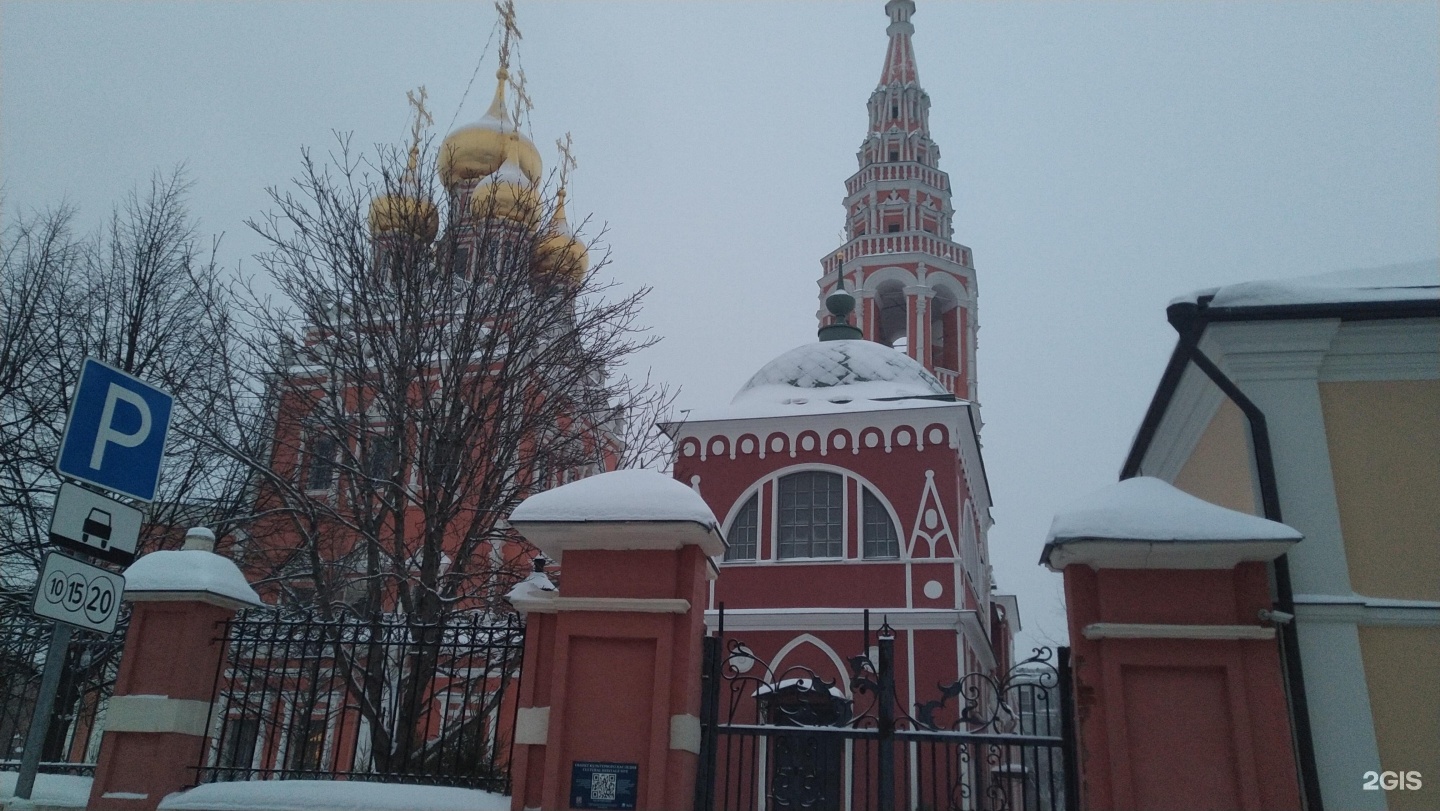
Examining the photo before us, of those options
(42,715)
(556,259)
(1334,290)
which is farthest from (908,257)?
(42,715)

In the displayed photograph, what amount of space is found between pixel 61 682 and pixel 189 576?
6.28 m

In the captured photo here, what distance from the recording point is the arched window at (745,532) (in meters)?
18.6

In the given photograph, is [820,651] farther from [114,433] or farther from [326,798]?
[114,433]

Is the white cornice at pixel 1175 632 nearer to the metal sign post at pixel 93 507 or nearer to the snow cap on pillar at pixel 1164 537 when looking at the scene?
the snow cap on pillar at pixel 1164 537

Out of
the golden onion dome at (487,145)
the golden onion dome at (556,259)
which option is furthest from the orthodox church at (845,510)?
the golden onion dome at (487,145)

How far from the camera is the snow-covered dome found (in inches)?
793

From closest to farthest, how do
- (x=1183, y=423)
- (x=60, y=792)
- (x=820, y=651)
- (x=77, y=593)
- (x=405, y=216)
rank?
1. (x=77, y=593)
2. (x=60, y=792)
3. (x=1183, y=423)
4. (x=405, y=216)
5. (x=820, y=651)

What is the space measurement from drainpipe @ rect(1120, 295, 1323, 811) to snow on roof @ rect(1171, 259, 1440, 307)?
6.3 inches

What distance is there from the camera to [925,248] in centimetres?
3067

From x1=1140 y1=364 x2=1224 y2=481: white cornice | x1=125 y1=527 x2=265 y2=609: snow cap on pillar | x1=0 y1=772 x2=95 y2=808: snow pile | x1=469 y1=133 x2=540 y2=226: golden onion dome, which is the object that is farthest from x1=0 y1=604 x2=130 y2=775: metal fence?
x1=1140 y1=364 x2=1224 y2=481: white cornice

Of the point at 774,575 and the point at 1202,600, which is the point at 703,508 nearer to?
the point at 1202,600

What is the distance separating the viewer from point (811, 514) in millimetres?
18812

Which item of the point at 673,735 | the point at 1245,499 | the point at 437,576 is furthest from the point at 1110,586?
the point at 437,576
